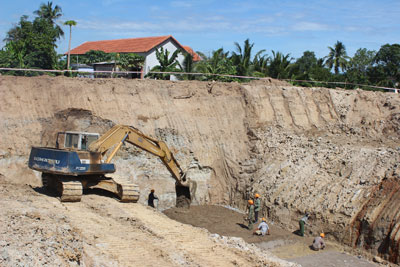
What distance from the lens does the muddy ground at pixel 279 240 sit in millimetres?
13841

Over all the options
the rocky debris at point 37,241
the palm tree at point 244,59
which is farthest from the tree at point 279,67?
the rocky debris at point 37,241

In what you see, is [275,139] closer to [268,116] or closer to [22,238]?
[268,116]

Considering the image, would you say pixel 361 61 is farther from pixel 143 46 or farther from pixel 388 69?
pixel 143 46

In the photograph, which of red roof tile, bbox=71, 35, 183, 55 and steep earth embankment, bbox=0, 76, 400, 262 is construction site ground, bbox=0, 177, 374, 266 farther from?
red roof tile, bbox=71, 35, 183, 55

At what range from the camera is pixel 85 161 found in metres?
13.8

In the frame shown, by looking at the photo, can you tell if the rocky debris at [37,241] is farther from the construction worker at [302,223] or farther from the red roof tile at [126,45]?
the red roof tile at [126,45]

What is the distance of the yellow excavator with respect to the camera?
13.5 metres

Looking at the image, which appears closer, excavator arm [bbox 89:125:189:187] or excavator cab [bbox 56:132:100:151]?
excavator arm [bbox 89:125:189:187]

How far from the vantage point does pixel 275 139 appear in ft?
71.2

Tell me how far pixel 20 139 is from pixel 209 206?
9.20 m

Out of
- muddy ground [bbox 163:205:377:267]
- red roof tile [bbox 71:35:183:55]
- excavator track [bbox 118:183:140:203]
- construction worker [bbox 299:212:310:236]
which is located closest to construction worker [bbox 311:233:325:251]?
muddy ground [bbox 163:205:377:267]

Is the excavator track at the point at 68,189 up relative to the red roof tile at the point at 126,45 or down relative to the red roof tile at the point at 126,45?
down

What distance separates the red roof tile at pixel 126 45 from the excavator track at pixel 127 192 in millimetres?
23229

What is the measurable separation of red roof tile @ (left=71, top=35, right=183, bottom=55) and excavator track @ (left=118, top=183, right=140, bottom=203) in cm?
2323
